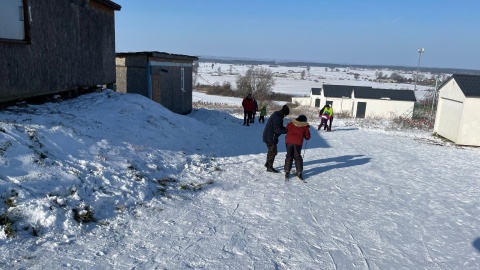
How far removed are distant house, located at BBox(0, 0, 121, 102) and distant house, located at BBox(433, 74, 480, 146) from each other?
1484 cm

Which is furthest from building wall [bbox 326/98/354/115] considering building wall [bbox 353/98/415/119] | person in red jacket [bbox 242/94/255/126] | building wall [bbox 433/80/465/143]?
person in red jacket [bbox 242/94/255/126]

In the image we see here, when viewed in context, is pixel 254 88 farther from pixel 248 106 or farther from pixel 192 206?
pixel 192 206

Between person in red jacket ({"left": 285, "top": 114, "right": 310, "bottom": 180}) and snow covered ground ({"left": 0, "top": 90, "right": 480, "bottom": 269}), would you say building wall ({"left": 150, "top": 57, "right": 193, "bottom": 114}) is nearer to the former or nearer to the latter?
snow covered ground ({"left": 0, "top": 90, "right": 480, "bottom": 269})

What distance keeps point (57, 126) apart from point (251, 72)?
2095 inches

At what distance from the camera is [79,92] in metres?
10.5

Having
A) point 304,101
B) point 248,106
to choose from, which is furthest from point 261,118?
point 304,101

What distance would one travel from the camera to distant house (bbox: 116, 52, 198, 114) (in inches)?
561

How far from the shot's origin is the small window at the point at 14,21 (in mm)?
6297

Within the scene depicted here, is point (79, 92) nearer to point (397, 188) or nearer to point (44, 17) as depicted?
point (44, 17)

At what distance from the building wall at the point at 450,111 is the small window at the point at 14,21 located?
16.0m

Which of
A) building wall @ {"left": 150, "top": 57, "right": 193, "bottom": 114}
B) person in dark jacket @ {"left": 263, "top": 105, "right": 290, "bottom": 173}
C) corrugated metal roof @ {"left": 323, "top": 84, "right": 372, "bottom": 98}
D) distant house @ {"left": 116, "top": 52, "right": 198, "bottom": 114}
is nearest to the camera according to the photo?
person in dark jacket @ {"left": 263, "top": 105, "right": 290, "bottom": 173}

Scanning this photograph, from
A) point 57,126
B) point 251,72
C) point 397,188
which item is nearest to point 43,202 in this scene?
point 57,126

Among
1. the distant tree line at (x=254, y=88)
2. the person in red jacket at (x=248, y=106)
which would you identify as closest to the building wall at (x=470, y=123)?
the person in red jacket at (x=248, y=106)

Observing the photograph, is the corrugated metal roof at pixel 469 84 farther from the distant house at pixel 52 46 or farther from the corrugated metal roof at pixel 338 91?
the corrugated metal roof at pixel 338 91
